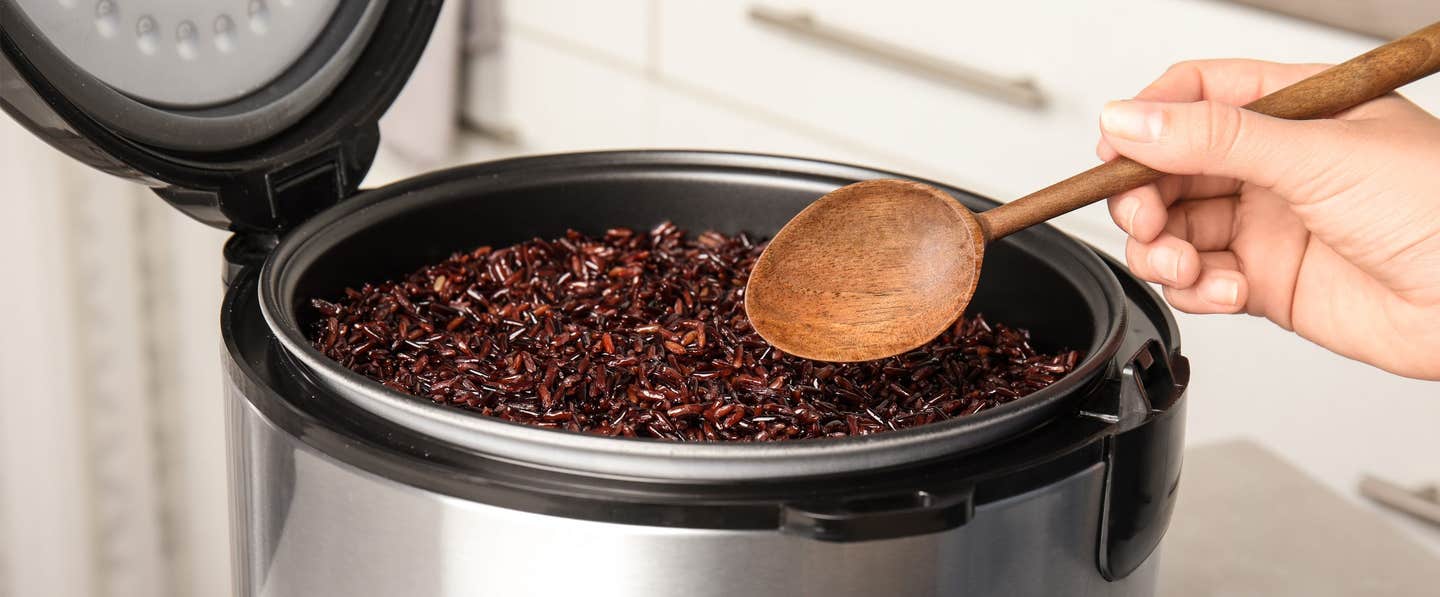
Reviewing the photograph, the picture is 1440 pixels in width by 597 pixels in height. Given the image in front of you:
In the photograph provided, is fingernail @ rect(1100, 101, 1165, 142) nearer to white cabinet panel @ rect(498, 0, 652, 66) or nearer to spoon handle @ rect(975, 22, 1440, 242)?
spoon handle @ rect(975, 22, 1440, 242)

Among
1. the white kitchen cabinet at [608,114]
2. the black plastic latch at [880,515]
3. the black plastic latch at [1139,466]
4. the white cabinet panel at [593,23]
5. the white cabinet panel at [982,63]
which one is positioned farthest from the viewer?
the white cabinet panel at [593,23]

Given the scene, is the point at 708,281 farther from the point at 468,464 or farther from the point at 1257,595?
the point at 1257,595

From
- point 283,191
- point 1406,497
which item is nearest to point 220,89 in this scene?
point 283,191

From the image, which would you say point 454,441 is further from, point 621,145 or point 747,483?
point 621,145

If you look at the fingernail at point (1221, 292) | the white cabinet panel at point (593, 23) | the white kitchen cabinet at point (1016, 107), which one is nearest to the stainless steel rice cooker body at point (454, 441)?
the fingernail at point (1221, 292)

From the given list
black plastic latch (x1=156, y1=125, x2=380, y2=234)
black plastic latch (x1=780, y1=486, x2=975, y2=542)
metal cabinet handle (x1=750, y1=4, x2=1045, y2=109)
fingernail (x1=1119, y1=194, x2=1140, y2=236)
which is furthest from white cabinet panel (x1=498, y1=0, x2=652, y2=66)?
black plastic latch (x1=780, y1=486, x2=975, y2=542)

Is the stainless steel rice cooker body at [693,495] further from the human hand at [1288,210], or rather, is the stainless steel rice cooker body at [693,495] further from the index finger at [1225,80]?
the index finger at [1225,80]

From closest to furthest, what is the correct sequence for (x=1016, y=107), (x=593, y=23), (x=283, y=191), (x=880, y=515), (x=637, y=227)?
(x=880, y=515), (x=283, y=191), (x=637, y=227), (x=1016, y=107), (x=593, y=23)
